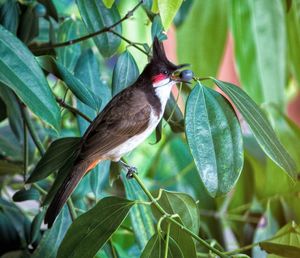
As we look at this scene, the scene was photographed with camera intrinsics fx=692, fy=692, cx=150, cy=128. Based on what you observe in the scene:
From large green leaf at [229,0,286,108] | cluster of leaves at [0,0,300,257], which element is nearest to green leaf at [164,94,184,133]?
cluster of leaves at [0,0,300,257]

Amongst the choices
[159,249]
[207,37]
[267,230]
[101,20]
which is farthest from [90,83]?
[207,37]

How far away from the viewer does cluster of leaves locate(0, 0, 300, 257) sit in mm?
752

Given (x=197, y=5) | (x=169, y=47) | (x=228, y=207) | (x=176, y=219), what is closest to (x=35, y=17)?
(x=176, y=219)

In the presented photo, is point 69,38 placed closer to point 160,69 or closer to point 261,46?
point 160,69

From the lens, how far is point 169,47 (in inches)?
114

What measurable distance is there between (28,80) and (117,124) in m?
0.18

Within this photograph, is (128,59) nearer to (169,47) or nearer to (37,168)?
(37,168)

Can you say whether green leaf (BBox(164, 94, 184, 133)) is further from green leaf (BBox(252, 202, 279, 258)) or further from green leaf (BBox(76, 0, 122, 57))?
green leaf (BBox(252, 202, 279, 258))

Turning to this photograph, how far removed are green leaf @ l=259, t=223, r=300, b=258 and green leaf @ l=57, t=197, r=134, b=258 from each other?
0.17 m

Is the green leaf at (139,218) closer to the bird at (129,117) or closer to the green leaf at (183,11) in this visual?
the bird at (129,117)

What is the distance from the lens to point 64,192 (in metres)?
0.82

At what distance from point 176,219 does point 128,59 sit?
23cm

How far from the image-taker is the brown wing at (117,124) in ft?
2.85

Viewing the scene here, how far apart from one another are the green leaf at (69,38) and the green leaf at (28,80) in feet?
0.87
